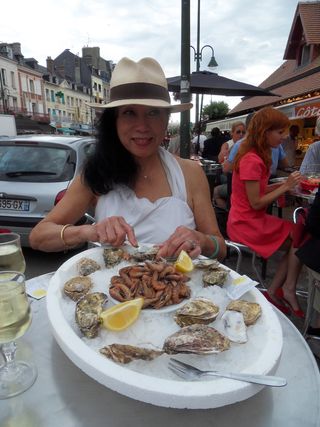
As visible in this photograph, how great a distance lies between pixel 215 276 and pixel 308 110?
28.5ft

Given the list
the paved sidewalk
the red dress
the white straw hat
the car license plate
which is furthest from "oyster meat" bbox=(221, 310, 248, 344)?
the car license plate

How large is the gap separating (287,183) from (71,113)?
5598cm

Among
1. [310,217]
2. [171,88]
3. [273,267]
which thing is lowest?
[273,267]

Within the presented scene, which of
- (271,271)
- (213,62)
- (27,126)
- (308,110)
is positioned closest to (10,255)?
(271,271)

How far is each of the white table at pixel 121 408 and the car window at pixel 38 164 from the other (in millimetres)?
3581

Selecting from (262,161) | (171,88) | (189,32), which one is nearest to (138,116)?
(262,161)

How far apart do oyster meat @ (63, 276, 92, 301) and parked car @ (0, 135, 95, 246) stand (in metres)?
3.10

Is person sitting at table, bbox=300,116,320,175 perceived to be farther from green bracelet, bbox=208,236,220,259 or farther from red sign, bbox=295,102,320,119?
red sign, bbox=295,102,320,119

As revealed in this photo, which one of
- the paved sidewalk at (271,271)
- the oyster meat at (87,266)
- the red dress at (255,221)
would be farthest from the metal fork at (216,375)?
the paved sidewalk at (271,271)

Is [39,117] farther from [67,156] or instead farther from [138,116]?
[138,116]

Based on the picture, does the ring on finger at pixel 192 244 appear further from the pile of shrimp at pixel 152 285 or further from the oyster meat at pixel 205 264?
the pile of shrimp at pixel 152 285

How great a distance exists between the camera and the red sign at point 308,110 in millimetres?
8250

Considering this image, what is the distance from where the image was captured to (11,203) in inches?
167

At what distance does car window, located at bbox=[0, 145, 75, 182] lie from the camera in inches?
167
